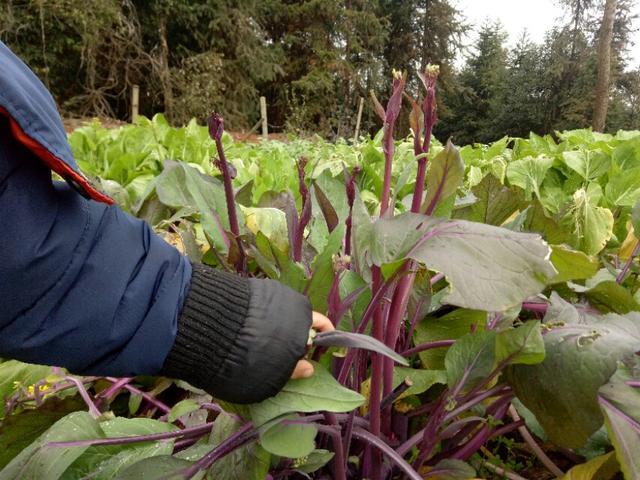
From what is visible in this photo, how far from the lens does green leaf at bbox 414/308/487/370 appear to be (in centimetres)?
95

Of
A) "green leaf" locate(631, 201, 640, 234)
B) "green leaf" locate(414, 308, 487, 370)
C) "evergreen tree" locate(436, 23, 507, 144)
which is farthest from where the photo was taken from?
"evergreen tree" locate(436, 23, 507, 144)

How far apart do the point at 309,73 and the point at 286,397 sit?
81.5 feet

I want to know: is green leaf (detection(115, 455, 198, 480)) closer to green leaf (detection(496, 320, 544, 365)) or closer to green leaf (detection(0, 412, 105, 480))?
green leaf (detection(0, 412, 105, 480))

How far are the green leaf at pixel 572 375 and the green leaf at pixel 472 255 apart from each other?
14cm

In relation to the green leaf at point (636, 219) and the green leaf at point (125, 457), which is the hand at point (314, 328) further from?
the green leaf at point (636, 219)

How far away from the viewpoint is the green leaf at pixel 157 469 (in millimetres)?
746

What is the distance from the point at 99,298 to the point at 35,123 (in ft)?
0.77

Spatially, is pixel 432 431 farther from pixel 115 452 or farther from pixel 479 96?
pixel 479 96

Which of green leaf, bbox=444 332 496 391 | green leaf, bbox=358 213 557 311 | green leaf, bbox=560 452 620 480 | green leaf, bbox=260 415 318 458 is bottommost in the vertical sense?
green leaf, bbox=560 452 620 480

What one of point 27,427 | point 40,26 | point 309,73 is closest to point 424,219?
point 27,427

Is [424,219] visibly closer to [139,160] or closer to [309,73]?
[139,160]

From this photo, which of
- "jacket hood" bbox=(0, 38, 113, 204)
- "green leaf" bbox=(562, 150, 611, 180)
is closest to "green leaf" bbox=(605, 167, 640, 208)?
"green leaf" bbox=(562, 150, 611, 180)

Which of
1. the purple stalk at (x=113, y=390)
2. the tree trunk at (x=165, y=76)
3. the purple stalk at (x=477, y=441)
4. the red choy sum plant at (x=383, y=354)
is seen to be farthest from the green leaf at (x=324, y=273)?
the tree trunk at (x=165, y=76)

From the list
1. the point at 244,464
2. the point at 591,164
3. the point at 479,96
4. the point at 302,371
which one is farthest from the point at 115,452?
the point at 479,96
